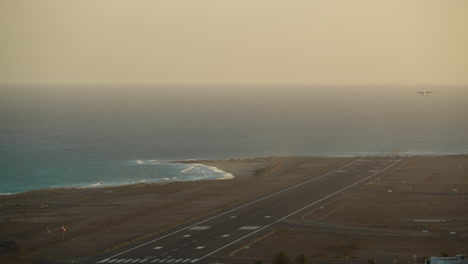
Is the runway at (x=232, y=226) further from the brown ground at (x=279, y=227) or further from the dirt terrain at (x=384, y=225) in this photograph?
the dirt terrain at (x=384, y=225)

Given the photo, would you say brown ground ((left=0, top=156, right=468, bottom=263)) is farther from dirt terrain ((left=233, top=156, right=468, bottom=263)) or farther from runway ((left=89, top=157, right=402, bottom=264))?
runway ((left=89, top=157, right=402, bottom=264))

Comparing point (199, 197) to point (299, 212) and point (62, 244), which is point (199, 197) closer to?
point (299, 212)

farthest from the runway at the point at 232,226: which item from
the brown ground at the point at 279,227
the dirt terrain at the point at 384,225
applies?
the dirt terrain at the point at 384,225

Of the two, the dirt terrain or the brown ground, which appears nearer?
the dirt terrain

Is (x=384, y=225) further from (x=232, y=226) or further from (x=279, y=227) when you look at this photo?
(x=232, y=226)

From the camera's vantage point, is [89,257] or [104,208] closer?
[89,257]

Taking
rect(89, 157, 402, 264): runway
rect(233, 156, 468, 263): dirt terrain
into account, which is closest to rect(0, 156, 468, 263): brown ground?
rect(233, 156, 468, 263): dirt terrain

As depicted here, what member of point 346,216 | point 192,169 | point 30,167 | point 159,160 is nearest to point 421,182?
point 346,216
